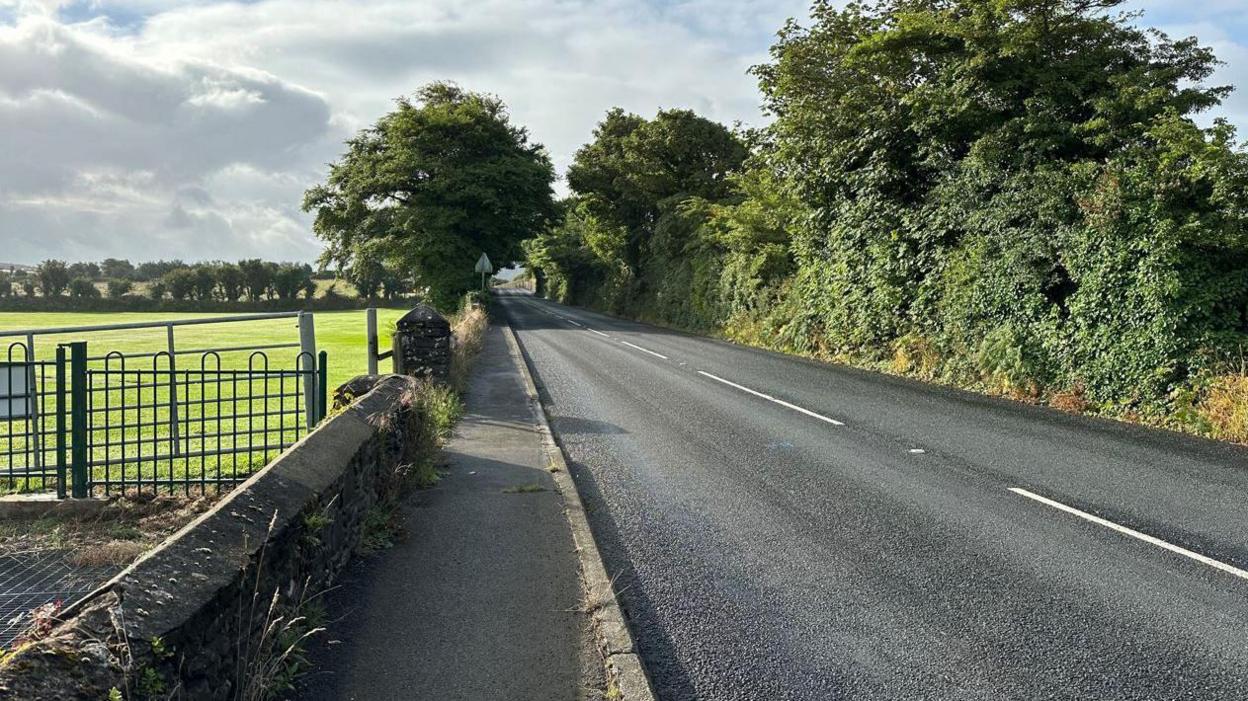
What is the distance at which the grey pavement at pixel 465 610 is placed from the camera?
3.55m

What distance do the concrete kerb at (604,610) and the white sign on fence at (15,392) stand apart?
4.75m

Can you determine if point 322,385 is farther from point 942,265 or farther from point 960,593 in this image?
point 942,265

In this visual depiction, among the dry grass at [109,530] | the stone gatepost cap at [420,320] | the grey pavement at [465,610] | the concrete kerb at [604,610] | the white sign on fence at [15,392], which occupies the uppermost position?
the stone gatepost cap at [420,320]

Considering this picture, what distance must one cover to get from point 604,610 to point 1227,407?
897cm

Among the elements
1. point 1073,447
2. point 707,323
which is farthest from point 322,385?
point 707,323

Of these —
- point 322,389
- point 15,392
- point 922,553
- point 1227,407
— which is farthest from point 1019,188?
point 15,392

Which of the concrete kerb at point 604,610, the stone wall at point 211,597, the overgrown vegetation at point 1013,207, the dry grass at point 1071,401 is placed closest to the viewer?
the stone wall at point 211,597

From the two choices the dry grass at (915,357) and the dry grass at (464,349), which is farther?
Result: the dry grass at (915,357)

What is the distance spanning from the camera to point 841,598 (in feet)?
14.8

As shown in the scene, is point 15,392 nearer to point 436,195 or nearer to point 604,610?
point 604,610

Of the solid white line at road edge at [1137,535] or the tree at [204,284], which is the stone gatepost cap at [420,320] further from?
the tree at [204,284]

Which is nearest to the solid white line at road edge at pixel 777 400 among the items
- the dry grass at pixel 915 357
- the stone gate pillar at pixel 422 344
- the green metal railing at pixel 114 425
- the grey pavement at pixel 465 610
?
the dry grass at pixel 915 357

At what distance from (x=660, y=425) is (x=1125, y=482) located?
5.23m

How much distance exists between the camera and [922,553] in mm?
5250
